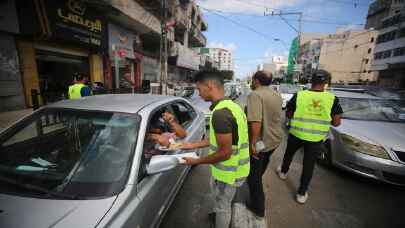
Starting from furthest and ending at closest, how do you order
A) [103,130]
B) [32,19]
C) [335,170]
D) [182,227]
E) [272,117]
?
[32,19], [335,170], [272,117], [182,227], [103,130]

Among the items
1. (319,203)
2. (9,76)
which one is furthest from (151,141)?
(9,76)

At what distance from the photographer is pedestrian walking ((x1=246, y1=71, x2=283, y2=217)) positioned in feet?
7.04

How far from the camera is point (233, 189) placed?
166 cm

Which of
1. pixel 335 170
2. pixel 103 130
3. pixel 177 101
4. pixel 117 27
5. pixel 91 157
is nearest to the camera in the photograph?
pixel 91 157

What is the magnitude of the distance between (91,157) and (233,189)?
1.27 m

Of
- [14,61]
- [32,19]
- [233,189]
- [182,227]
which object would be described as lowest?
[182,227]

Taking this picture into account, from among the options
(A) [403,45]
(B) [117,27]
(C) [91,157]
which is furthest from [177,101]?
(A) [403,45]

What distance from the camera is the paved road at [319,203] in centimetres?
226

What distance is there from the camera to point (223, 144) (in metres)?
1.40

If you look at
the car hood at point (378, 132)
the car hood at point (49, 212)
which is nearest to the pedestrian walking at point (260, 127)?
the car hood at point (49, 212)

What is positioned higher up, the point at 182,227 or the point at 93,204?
Result: the point at 93,204

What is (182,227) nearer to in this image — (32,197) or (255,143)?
(255,143)

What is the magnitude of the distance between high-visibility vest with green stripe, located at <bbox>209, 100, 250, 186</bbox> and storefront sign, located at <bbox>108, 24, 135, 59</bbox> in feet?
31.0

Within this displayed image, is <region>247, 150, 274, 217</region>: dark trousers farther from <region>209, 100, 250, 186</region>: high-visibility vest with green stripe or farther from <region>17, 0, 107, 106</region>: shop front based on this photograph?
<region>17, 0, 107, 106</region>: shop front
